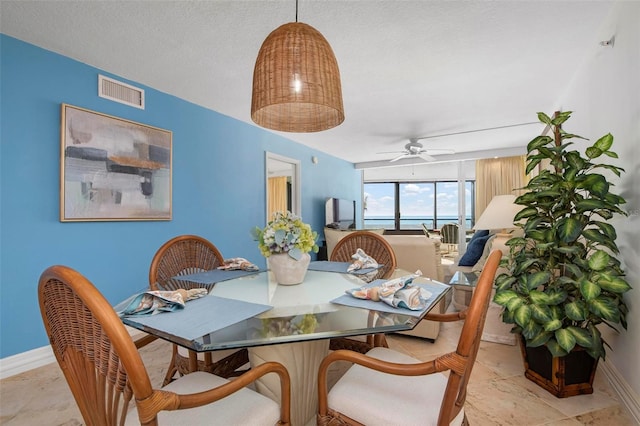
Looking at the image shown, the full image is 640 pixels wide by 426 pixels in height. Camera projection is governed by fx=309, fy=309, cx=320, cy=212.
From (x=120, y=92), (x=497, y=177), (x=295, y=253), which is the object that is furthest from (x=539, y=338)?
(x=497, y=177)

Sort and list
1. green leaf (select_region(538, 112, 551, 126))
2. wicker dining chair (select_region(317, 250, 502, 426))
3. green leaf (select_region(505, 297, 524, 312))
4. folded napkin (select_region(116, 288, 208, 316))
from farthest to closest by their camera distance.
Answer: green leaf (select_region(538, 112, 551, 126)), green leaf (select_region(505, 297, 524, 312)), folded napkin (select_region(116, 288, 208, 316)), wicker dining chair (select_region(317, 250, 502, 426))

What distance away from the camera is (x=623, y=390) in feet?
5.71

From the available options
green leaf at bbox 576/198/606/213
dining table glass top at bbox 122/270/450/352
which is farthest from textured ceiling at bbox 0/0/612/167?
dining table glass top at bbox 122/270/450/352

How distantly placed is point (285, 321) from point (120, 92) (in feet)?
8.93

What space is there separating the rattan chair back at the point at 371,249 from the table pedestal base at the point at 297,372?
621 mm

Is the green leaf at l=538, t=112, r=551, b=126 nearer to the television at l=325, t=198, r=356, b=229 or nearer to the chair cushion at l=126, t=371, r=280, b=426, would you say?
the chair cushion at l=126, t=371, r=280, b=426

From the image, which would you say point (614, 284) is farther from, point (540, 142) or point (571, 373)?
point (540, 142)

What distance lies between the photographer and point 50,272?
723 millimetres

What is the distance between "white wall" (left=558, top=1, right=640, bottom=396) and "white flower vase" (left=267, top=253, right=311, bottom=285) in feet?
5.77

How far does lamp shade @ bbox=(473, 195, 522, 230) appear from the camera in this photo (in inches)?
119

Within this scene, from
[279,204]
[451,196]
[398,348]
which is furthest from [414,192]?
[398,348]

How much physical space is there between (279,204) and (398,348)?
5902 millimetres

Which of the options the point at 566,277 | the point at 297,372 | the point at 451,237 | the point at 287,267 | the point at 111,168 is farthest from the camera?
the point at 451,237

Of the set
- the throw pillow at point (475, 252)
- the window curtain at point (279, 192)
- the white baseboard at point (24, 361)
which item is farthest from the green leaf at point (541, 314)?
the window curtain at point (279, 192)
